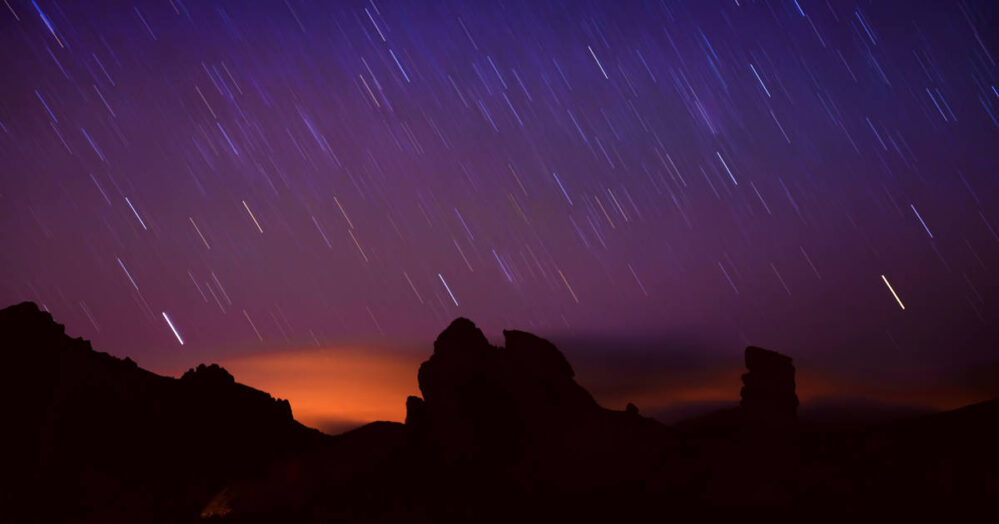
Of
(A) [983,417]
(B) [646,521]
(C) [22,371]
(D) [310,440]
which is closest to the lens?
(B) [646,521]

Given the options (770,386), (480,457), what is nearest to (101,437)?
(480,457)

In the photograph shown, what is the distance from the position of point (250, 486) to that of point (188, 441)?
12.3m

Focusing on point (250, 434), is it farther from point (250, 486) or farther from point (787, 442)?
point (787, 442)

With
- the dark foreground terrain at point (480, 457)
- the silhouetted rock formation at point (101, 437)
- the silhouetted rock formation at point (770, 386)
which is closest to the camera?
the dark foreground terrain at point (480, 457)

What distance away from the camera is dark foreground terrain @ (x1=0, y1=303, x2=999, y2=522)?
35.7m

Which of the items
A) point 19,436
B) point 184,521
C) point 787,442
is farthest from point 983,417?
point 19,436

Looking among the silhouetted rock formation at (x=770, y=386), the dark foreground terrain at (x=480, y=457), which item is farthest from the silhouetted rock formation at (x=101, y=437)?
the silhouetted rock formation at (x=770, y=386)

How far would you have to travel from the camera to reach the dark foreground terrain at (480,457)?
117 ft

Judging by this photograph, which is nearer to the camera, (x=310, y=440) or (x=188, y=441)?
(x=188, y=441)

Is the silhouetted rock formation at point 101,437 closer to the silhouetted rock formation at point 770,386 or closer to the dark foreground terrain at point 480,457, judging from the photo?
the dark foreground terrain at point 480,457

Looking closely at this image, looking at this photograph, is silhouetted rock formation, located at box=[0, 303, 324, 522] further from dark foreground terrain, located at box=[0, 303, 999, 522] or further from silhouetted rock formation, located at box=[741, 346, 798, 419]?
silhouetted rock formation, located at box=[741, 346, 798, 419]

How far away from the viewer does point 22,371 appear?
48.8m

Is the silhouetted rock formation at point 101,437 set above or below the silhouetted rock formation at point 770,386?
above

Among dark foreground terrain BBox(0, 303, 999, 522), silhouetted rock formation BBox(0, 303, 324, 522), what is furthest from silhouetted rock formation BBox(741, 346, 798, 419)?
silhouetted rock formation BBox(0, 303, 324, 522)
